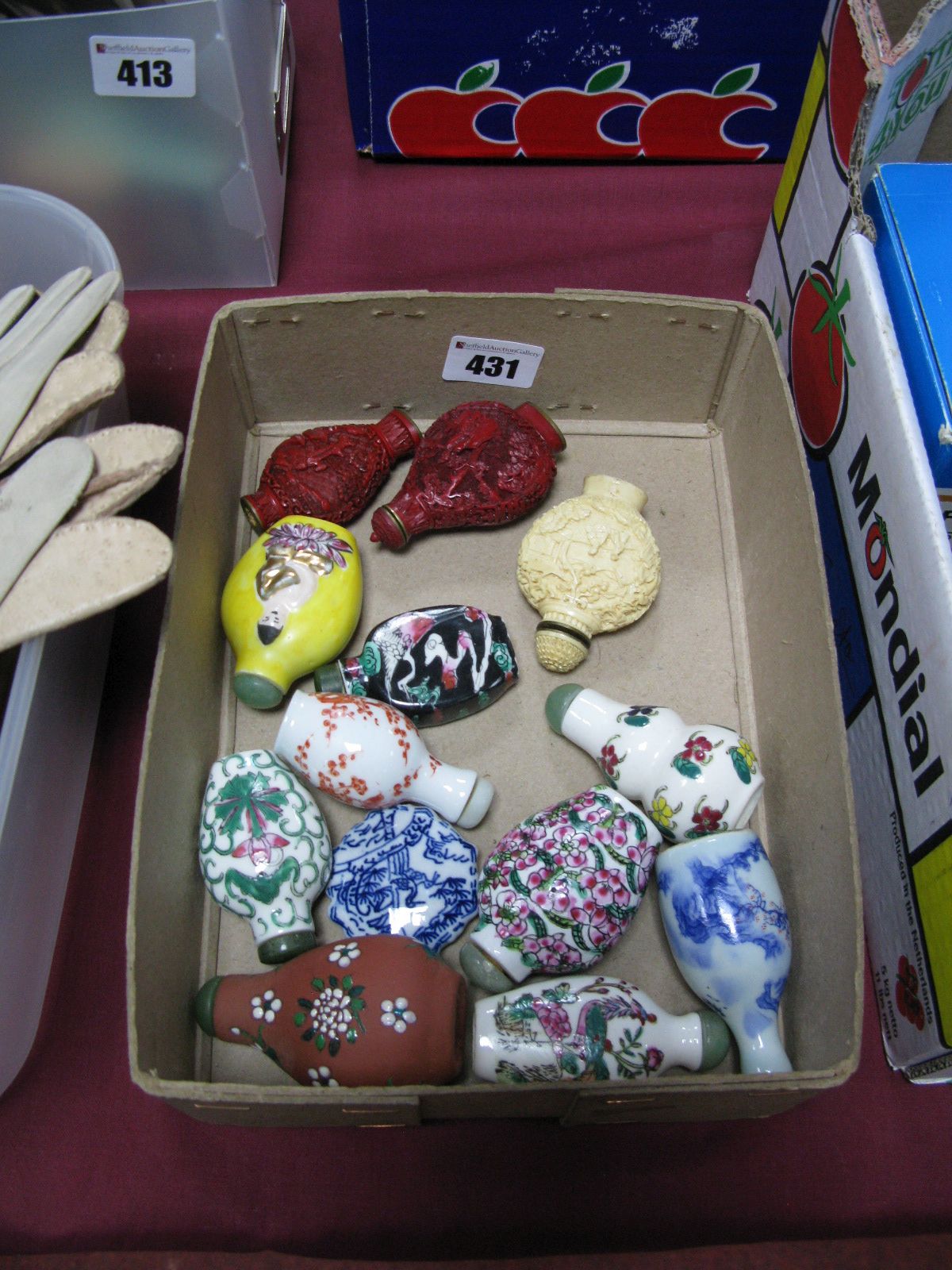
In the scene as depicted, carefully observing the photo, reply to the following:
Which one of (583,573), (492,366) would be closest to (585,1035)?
(583,573)

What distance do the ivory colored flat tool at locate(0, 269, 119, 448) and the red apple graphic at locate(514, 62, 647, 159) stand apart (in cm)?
62

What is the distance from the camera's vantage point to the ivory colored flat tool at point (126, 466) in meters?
0.78

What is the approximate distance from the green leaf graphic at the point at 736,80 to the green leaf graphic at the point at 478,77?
0.86 ft

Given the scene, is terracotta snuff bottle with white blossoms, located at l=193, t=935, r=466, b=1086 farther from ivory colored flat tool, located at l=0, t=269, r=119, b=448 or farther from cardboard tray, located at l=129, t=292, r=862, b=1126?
ivory colored flat tool, located at l=0, t=269, r=119, b=448

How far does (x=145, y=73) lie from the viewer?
3.09 feet

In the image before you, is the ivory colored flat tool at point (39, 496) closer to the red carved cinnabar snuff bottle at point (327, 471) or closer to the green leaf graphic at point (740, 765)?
the red carved cinnabar snuff bottle at point (327, 471)

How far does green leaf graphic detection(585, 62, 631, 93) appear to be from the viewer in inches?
44.3

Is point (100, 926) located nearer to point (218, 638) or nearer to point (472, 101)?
point (218, 638)

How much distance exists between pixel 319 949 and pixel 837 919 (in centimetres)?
40

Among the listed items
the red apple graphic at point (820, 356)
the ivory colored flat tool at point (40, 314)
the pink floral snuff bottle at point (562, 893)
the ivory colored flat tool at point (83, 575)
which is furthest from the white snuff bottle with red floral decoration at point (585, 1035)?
the ivory colored flat tool at point (40, 314)

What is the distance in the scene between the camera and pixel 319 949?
2.58 ft

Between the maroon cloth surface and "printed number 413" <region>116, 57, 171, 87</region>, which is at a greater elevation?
"printed number 413" <region>116, 57, 171, 87</region>

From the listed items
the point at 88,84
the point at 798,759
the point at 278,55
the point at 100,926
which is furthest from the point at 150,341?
the point at 798,759

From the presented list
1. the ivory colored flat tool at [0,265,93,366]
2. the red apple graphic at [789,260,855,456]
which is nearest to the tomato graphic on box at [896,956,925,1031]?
the red apple graphic at [789,260,855,456]
